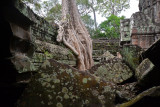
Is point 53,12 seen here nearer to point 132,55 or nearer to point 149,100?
point 132,55

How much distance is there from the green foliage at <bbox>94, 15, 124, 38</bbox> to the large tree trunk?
15.0m

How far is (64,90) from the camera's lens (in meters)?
1.41

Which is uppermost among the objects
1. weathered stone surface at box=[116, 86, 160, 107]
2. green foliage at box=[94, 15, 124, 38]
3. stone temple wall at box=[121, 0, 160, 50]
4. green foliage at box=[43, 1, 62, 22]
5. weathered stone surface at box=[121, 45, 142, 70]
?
green foliage at box=[43, 1, 62, 22]

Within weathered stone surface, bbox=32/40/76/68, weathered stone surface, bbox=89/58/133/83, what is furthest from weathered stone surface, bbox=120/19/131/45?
weathered stone surface, bbox=89/58/133/83

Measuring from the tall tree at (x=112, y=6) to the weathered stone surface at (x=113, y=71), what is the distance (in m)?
23.5

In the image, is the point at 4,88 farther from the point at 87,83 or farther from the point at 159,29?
the point at 159,29

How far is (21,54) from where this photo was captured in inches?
54.4

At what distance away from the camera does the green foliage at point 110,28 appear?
21.7 m

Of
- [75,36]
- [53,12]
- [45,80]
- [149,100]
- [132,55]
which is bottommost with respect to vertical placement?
[149,100]

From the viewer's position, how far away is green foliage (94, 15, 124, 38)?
71.1ft

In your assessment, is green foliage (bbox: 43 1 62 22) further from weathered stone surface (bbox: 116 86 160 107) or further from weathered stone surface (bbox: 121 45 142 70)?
weathered stone surface (bbox: 116 86 160 107)

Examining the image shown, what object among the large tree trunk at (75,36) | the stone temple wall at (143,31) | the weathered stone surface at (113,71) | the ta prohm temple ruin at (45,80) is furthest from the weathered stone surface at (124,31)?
the ta prohm temple ruin at (45,80)

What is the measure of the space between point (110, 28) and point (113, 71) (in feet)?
68.4

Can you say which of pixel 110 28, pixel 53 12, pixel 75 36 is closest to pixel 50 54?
pixel 75 36
